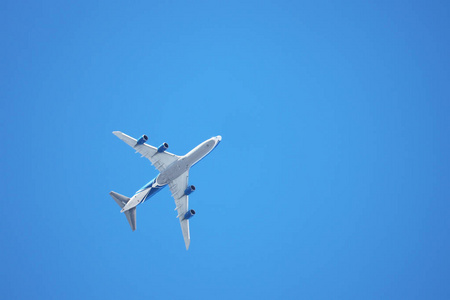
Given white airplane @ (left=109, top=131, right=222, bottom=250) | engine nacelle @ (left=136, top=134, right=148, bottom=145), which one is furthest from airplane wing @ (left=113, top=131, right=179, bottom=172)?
engine nacelle @ (left=136, top=134, right=148, bottom=145)

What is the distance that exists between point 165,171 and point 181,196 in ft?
18.7

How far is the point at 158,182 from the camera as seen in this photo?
54.2 m

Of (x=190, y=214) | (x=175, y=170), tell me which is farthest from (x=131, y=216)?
(x=175, y=170)

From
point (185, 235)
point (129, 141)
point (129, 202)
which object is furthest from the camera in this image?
point (185, 235)

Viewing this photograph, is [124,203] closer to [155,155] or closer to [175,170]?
[155,155]

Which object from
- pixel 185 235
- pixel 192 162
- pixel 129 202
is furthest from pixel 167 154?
pixel 185 235

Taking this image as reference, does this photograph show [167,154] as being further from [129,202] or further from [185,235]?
[185,235]

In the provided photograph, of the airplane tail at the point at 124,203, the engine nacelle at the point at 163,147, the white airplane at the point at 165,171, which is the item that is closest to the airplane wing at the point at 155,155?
the white airplane at the point at 165,171

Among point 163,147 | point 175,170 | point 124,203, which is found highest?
point 163,147

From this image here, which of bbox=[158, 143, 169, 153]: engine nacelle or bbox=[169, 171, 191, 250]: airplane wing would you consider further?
bbox=[169, 171, 191, 250]: airplane wing

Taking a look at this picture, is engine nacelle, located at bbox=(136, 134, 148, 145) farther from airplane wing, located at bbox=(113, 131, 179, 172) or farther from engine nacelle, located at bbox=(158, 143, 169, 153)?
engine nacelle, located at bbox=(158, 143, 169, 153)

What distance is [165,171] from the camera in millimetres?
53500

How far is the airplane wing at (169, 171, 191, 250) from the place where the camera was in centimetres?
5589

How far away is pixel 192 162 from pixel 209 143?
144 inches
